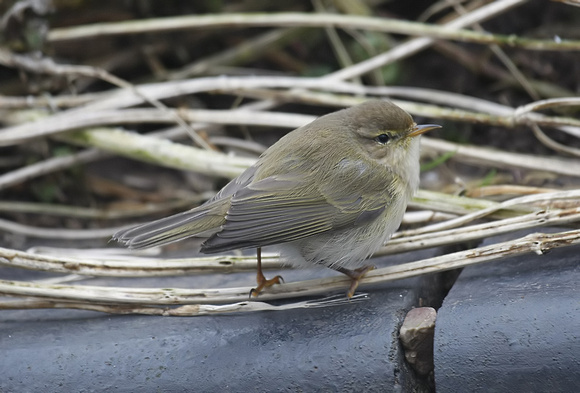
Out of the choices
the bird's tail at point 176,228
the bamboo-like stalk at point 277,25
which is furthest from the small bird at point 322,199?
the bamboo-like stalk at point 277,25

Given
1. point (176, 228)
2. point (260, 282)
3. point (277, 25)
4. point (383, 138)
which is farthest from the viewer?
point (277, 25)

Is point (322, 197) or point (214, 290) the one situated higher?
point (322, 197)

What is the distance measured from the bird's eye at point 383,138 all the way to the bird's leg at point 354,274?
1.74ft

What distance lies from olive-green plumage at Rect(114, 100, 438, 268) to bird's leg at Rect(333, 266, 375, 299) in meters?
0.03

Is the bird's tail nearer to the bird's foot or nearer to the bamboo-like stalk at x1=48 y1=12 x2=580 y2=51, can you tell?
the bird's foot

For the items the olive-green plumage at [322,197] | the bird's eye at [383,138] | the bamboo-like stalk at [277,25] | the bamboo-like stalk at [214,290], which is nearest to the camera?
the bamboo-like stalk at [214,290]

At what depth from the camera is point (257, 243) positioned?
240 centimetres

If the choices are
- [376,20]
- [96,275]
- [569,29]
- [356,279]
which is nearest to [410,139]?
[356,279]

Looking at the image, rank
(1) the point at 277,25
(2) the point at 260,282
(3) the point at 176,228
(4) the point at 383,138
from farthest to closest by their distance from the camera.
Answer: (1) the point at 277,25, (4) the point at 383,138, (2) the point at 260,282, (3) the point at 176,228

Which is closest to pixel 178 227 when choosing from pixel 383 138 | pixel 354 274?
pixel 354 274

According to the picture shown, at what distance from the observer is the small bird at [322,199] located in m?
A: 2.48

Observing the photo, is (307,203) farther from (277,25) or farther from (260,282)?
(277,25)

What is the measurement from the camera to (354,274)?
258 centimetres

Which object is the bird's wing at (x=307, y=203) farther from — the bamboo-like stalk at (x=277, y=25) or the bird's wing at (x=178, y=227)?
the bamboo-like stalk at (x=277, y=25)
